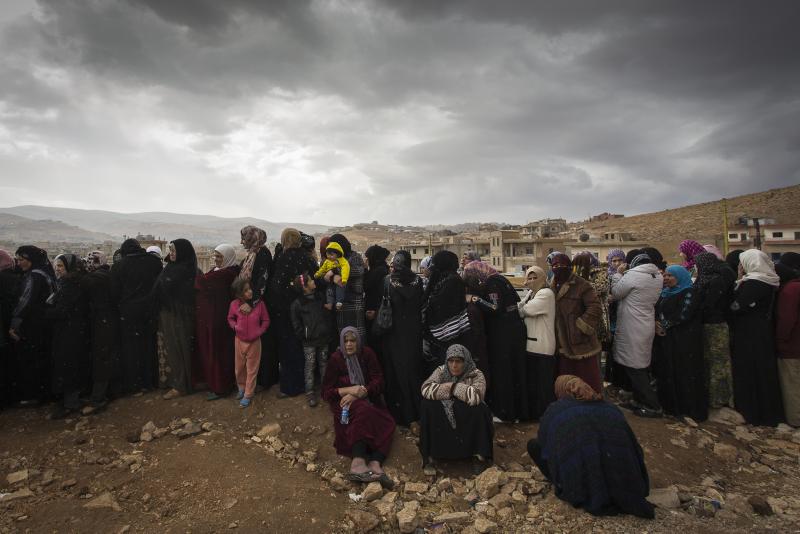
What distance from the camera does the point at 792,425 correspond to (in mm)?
4578

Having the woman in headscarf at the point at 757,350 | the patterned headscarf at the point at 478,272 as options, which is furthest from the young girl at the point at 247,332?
the woman in headscarf at the point at 757,350

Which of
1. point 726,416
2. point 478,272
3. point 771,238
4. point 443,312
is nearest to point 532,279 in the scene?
point 478,272

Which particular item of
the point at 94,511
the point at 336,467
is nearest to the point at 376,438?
the point at 336,467

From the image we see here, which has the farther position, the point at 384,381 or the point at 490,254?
the point at 490,254

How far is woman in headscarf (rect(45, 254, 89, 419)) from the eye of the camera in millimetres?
4773

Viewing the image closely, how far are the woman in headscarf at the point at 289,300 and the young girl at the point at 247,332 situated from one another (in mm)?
243

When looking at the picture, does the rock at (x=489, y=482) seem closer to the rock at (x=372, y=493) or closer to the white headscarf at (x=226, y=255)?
the rock at (x=372, y=493)

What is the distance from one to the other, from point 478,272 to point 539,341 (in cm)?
101

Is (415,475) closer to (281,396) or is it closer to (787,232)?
(281,396)

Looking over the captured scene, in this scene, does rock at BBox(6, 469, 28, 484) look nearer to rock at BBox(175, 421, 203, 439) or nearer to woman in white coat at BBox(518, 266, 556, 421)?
rock at BBox(175, 421, 203, 439)

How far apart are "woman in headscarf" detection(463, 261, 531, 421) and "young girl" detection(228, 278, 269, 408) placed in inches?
98.8

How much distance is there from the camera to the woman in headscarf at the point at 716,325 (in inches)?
183

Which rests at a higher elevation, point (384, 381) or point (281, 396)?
point (384, 381)

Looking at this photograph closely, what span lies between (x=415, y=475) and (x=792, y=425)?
4.38 meters
